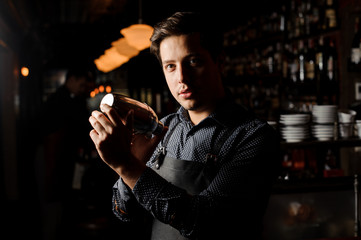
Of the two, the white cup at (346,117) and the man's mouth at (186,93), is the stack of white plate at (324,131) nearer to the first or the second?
the white cup at (346,117)

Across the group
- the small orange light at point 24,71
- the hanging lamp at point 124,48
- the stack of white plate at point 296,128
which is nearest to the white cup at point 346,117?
the stack of white plate at point 296,128

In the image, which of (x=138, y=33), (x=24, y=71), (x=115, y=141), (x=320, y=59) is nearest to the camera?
(x=115, y=141)

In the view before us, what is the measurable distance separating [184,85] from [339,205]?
1712 millimetres

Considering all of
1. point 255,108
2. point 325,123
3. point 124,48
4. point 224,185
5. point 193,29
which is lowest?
point 224,185

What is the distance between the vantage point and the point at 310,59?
13.9 ft

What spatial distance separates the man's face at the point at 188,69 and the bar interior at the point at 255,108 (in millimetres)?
436

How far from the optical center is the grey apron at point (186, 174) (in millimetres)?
1251

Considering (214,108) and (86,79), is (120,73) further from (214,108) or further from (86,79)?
(214,108)

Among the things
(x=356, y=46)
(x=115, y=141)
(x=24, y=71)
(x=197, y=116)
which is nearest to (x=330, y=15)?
(x=356, y=46)

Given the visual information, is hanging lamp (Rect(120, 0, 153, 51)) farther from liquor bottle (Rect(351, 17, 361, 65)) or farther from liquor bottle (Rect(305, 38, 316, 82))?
liquor bottle (Rect(351, 17, 361, 65))

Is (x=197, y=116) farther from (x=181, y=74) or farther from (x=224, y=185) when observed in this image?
(x=224, y=185)

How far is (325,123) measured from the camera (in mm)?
2533

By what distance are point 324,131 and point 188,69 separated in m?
1.60

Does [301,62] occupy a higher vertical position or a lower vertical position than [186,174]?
higher
